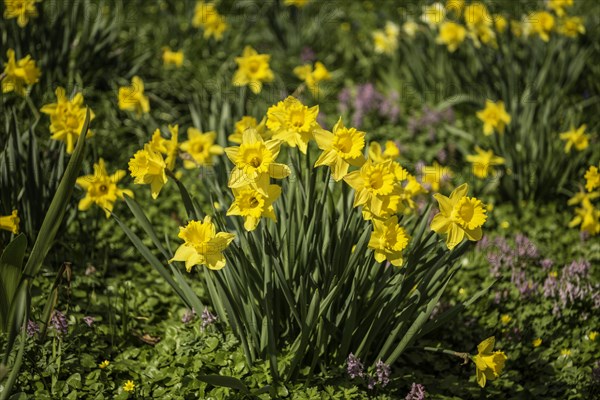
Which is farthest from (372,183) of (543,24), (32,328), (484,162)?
(543,24)

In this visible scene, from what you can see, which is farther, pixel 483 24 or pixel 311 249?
pixel 483 24

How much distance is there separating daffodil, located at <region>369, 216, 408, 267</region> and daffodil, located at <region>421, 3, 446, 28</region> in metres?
3.16

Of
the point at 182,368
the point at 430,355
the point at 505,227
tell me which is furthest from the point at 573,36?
the point at 182,368

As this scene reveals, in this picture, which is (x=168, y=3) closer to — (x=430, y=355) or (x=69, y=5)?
(x=69, y=5)

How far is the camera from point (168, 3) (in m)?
5.48

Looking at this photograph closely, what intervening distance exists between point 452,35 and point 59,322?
11.0 ft

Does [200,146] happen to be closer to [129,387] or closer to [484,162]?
[129,387]

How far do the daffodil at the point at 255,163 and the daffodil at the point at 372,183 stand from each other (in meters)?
0.24

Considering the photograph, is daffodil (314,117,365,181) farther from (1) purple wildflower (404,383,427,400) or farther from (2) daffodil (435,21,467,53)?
(2) daffodil (435,21,467,53)

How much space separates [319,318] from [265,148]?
0.67 m

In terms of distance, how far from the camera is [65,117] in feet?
9.29

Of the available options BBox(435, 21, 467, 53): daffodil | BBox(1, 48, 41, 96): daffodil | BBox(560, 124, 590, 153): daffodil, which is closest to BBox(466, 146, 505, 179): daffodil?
BBox(560, 124, 590, 153): daffodil

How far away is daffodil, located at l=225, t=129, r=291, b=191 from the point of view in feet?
6.67

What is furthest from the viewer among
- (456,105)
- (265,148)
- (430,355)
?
(456,105)
